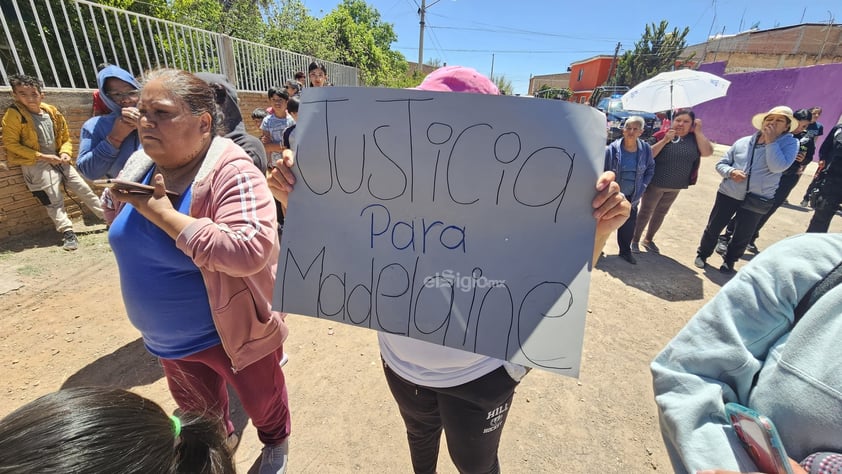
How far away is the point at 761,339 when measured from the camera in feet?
2.56

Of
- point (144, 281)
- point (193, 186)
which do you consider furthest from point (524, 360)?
point (144, 281)

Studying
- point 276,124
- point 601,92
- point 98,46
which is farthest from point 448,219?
point 601,92

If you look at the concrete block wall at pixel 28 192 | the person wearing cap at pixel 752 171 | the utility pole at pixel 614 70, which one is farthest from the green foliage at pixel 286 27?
the utility pole at pixel 614 70

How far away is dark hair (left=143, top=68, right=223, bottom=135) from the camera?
128cm

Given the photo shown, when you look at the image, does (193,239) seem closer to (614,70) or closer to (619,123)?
(619,123)

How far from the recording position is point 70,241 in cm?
422

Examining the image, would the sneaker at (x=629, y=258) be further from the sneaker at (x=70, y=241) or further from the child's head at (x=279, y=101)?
the sneaker at (x=70, y=241)

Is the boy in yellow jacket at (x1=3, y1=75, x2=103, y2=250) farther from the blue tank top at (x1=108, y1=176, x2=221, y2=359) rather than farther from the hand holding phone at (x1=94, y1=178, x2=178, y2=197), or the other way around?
the hand holding phone at (x1=94, y1=178, x2=178, y2=197)

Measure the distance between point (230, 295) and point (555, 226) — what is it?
47.7 inches

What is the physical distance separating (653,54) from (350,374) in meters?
36.9

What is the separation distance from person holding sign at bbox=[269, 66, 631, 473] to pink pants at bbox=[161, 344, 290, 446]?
0.68 meters

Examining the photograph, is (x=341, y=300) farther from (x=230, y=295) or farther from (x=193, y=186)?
(x=193, y=186)

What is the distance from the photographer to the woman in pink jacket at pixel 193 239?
1187 millimetres

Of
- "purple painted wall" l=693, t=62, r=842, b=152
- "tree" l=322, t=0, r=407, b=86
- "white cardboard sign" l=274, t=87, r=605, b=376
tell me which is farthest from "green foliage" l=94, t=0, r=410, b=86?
"purple painted wall" l=693, t=62, r=842, b=152
